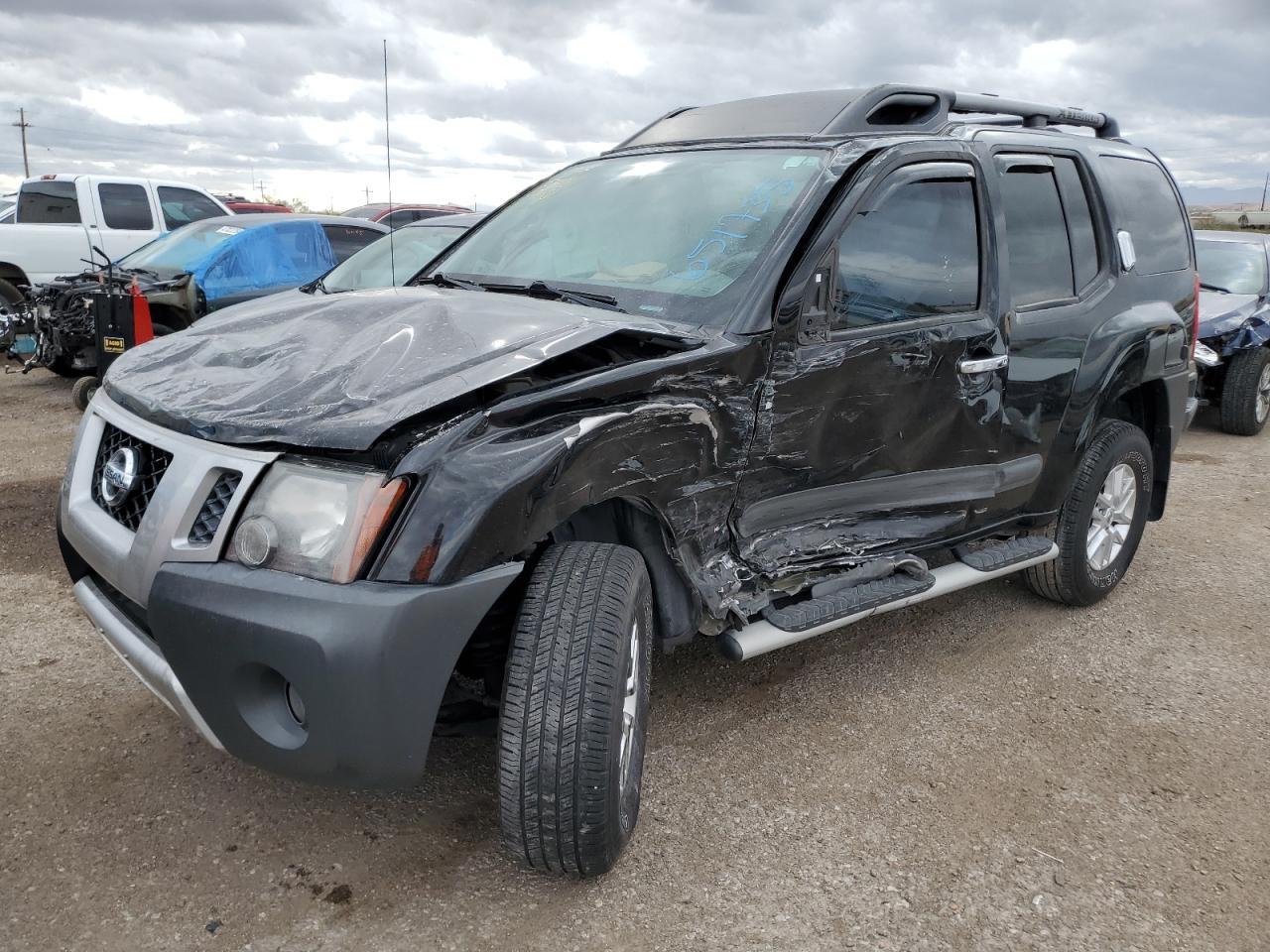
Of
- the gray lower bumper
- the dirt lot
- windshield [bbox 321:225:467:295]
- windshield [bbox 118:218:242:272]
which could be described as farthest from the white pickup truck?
the gray lower bumper

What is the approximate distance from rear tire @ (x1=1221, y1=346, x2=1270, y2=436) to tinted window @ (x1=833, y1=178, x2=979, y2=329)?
19.1 feet

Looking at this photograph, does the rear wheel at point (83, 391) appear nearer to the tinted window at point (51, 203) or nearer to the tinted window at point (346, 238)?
the tinted window at point (346, 238)

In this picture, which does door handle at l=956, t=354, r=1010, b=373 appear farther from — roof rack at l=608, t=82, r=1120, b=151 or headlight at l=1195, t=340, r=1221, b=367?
headlight at l=1195, t=340, r=1221, b=367

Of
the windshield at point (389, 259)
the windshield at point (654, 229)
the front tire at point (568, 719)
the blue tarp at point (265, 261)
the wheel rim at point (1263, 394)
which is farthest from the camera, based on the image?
the wheel rim at point (1263, 394)

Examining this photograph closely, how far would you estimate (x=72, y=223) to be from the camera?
11.1m

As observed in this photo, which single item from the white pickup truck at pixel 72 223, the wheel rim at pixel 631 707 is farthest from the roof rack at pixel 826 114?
the white pickup truck at pixel 72 223

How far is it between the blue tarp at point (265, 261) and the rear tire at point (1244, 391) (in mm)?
7520

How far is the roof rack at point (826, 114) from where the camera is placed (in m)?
3.43

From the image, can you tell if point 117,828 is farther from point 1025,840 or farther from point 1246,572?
point 1246,572

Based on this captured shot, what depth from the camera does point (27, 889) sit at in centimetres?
234

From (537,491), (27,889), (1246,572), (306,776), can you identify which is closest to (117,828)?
(27,889)

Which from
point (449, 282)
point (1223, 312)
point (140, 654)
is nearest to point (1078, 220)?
point (449, 282)

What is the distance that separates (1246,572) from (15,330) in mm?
9044

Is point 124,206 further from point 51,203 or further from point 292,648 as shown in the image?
point 292,648
